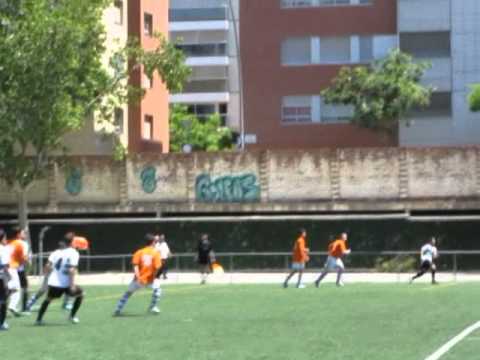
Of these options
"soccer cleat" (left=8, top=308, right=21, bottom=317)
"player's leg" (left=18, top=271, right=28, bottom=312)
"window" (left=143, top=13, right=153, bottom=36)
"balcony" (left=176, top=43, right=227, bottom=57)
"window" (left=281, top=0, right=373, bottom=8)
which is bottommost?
"soccer cleat" (left=8, top=308, right=21, bottom=317)

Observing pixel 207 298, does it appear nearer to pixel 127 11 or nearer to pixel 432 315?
pixel 432 315

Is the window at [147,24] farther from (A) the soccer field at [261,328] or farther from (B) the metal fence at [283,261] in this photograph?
(A) the soccer field at [261,328]

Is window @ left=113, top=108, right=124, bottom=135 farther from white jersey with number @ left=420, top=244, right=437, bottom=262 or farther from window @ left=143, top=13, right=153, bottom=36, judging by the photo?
white jersey with number @ left=420, top=244, right=437, bottom=262

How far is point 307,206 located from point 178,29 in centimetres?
3417

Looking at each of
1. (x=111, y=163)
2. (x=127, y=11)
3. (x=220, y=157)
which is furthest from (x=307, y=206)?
(x=127, y=11)

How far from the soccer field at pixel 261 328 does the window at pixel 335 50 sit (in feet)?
121

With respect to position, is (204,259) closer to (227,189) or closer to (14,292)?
(227,189)

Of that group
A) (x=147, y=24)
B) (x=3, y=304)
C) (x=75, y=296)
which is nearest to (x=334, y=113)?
(x=147, y=24)

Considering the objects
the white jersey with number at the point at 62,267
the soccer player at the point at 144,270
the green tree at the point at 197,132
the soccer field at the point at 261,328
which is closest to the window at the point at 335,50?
the green tree at the point at 197,132

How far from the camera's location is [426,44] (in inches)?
2830

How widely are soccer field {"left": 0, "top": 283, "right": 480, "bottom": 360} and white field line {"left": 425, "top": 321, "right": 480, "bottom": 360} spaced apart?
0.11 m

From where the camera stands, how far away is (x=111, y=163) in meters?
56.8

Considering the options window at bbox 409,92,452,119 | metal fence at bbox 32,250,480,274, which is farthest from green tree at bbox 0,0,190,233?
window at bbox 409,92,452,119

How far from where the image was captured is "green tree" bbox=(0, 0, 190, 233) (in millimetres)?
48562
